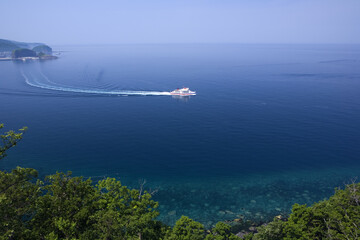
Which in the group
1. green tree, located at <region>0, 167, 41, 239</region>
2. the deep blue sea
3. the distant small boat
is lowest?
the deep blue sea

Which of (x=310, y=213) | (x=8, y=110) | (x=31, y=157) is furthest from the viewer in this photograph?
(x=8, y=110)

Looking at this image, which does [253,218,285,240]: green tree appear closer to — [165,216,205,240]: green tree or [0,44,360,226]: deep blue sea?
[165,216,205,240]: green tree

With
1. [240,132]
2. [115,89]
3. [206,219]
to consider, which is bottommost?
[206,219]

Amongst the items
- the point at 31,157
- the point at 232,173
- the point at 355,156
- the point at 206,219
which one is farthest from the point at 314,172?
the point at 31,157

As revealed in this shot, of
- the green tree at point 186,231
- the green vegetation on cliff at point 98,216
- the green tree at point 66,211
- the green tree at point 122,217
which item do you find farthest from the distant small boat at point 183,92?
the green tree at point 66,211

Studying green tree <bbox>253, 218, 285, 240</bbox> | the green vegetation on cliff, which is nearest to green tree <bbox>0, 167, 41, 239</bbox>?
the green vegetation on cliff

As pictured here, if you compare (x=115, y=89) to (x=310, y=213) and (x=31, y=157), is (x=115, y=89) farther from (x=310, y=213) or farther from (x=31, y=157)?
(x=310, y=213)

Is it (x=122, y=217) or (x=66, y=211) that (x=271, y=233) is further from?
(x=66, y=211)

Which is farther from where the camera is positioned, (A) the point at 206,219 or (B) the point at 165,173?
(B) the point at 165,173
